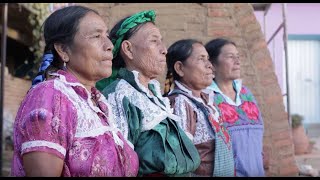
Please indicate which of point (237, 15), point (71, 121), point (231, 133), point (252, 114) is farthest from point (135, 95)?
point (237, 15)

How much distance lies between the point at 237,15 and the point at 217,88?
4.64 ft

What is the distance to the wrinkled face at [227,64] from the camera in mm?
2975

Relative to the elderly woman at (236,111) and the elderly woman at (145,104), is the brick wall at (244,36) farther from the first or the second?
the elderly woman at (145,104)

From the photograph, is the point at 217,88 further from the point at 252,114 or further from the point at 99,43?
the point at 99,43

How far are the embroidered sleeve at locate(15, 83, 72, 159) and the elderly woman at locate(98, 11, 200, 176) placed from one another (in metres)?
0.43

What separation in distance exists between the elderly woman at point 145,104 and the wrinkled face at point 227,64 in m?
0.87

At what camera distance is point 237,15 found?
4.13 meters

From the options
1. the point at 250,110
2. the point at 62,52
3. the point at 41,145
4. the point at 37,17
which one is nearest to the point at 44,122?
the point at 41,145

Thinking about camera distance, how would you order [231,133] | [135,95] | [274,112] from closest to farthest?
[135,95] → [231,133] → [274,112]

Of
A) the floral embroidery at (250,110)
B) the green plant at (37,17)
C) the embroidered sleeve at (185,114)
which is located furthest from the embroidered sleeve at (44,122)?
the green plant at (37,17)

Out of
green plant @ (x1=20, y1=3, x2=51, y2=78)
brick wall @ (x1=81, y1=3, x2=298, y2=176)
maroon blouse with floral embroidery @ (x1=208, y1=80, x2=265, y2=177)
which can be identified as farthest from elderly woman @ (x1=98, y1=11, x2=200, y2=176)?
green plant @ (x1=20, y1=3, x2=51, y2=78)

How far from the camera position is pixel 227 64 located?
117 inches

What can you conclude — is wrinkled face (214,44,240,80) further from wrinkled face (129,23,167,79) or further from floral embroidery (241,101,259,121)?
wrinkled face (129,23,167,79)

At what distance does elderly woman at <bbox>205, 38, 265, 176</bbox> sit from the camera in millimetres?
2715
